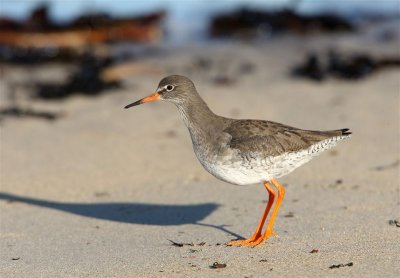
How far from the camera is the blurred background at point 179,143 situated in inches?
250

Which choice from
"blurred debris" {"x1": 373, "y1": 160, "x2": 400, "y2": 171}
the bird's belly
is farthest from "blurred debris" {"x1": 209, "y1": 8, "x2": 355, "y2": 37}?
the bird's belly

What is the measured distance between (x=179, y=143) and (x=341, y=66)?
172 inches

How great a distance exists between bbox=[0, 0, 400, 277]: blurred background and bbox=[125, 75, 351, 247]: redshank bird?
1.98 feet

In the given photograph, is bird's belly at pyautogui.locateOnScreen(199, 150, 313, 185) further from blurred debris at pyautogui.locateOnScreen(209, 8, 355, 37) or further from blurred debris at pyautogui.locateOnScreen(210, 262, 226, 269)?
blurred debris at pyautogui.locateOnScreen(209, 8, 355, 37)

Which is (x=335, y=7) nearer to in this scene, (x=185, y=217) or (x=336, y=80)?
(x=336, y=80)

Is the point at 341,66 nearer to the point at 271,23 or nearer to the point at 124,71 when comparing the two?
the point at 124,71

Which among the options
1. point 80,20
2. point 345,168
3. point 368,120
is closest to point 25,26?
point 80,20

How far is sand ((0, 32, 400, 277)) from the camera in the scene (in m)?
6.04

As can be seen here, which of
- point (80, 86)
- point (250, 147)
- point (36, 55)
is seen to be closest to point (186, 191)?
point (250, 147)

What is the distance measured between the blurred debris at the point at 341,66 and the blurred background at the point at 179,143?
39mm

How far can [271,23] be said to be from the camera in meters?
17.6

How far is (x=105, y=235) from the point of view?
711 cm

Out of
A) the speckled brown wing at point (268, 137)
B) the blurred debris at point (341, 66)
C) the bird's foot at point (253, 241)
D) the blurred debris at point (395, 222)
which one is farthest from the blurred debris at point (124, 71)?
the blurred debris at point (395, 222)

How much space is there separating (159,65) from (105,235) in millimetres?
8413
